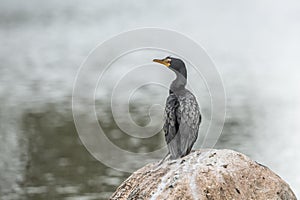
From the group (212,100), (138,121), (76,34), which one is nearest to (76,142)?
(138,121)

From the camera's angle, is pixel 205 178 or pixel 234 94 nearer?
pixel 205 178

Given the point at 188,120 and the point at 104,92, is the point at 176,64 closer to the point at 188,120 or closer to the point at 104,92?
the point at 188,120

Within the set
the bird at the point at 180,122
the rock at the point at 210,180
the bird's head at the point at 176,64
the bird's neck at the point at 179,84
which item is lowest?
the rock at the point at 210,180

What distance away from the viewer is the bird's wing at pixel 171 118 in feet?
31.0

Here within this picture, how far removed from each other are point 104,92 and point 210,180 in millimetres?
16860

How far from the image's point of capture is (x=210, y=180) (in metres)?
8.45

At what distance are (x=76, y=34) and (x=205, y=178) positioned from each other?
86.9 feet

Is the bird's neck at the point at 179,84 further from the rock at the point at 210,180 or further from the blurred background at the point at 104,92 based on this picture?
the blurred background at the point at 104,92

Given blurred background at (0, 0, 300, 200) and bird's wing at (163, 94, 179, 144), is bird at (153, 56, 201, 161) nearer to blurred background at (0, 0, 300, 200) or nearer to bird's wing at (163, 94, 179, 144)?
bird's wing at (163, 94, 179, 144)

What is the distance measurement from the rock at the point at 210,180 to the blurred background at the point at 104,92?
8.07 meters

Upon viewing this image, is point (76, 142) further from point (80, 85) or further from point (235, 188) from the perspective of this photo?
point (235, 188)

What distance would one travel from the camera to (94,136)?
20734mm

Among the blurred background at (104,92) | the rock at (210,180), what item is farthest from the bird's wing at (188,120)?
the blurred background at (104,92)

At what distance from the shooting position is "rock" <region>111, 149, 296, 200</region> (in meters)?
8.39
